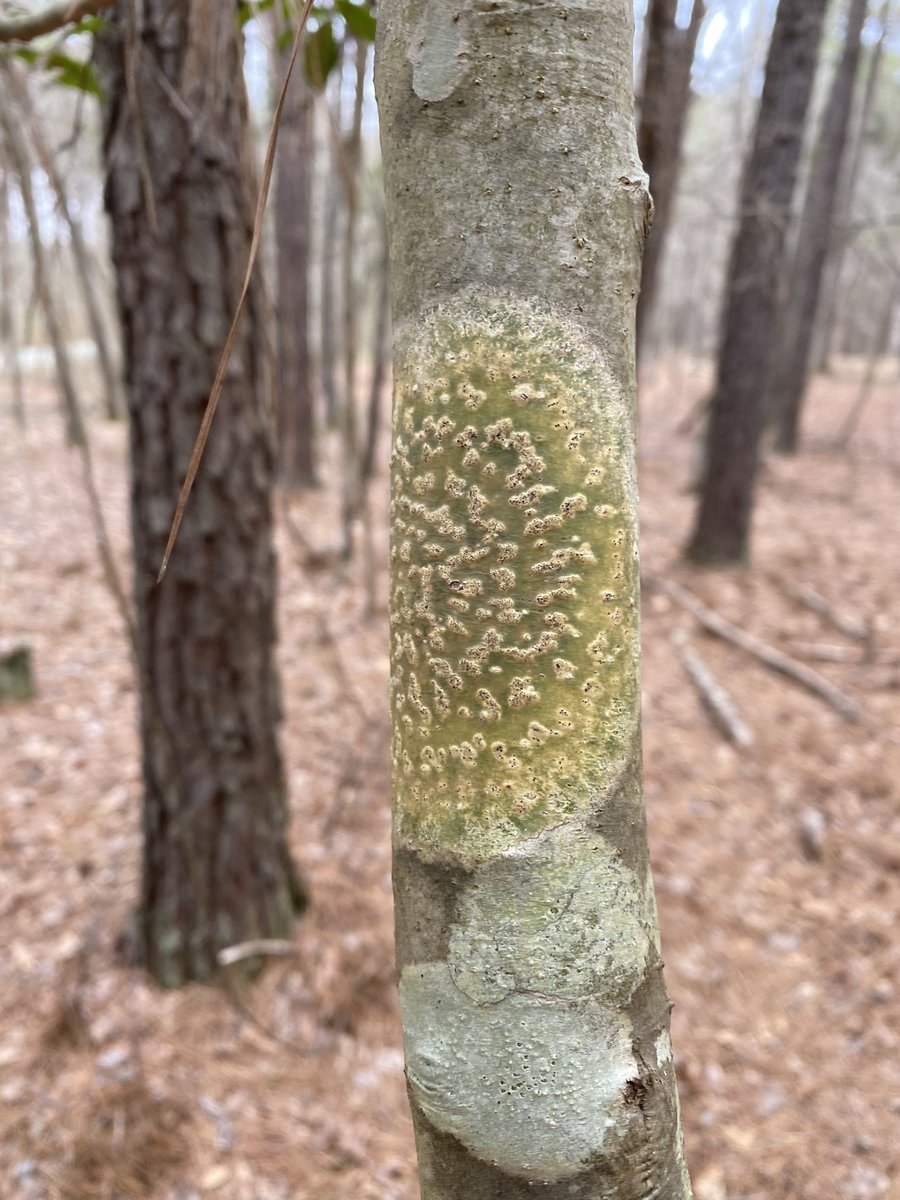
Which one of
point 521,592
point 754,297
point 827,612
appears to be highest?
point 754,297

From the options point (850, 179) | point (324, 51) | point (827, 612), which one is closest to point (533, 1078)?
point (324, 51)

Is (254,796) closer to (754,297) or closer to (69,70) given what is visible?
(69,70)

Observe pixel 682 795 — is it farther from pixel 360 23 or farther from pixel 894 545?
pixel 894 545

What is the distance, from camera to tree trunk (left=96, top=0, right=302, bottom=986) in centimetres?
208

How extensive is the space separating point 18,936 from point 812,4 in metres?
6.98

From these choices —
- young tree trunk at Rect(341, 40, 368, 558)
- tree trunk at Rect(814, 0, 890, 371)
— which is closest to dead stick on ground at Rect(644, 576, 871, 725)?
tree trunk at Rect(814, 0, 890, 371)

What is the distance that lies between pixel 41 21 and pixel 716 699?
438 centimetres

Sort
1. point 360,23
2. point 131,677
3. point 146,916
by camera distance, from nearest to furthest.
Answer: point 360,23 → point 146,916 → point 131,677

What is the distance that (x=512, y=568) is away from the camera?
0.59 m

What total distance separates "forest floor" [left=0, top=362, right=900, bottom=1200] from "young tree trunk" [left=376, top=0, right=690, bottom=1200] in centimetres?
148

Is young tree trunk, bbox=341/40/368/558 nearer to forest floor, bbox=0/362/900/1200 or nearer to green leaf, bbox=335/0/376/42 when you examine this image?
green leaf, bbox=335/0/376/42

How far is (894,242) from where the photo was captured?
75.8ft

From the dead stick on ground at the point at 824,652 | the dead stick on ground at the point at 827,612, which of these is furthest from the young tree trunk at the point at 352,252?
the dead stick on ground at the point at 827,612

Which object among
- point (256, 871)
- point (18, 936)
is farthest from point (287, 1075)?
point (18, 936)
